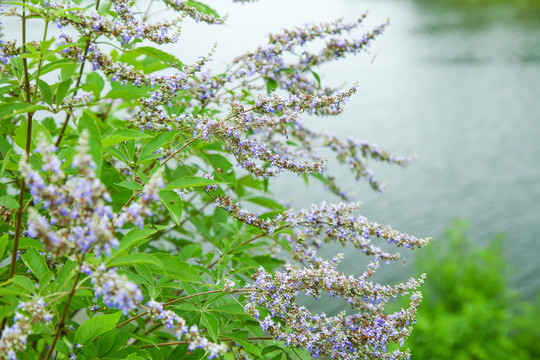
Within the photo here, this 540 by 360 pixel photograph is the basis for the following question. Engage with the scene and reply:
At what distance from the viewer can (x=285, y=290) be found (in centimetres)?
218

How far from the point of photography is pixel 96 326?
2.02 metres

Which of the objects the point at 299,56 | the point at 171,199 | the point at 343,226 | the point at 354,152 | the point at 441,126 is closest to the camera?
the point at 171,199

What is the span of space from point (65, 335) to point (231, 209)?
1057mm

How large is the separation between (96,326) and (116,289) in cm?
68

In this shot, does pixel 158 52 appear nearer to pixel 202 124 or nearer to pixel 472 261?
pixel 202 124

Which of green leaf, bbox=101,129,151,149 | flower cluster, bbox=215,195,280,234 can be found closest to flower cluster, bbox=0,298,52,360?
green leaf, bbox=101,129,151,149

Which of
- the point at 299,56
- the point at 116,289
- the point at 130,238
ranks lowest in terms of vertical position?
the point at 116,289

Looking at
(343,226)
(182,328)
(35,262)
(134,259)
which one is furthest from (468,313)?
(134,259)

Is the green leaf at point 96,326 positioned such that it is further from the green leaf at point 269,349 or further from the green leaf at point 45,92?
the green leaf at point 45,92

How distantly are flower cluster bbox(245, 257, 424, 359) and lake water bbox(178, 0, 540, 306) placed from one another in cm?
622

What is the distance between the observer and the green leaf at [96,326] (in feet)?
6.63

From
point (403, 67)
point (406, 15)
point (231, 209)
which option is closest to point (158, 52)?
point (231, 209)

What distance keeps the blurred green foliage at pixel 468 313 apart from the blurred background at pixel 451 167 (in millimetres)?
22

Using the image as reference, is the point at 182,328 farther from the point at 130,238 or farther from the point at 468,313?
the point at 468,313
